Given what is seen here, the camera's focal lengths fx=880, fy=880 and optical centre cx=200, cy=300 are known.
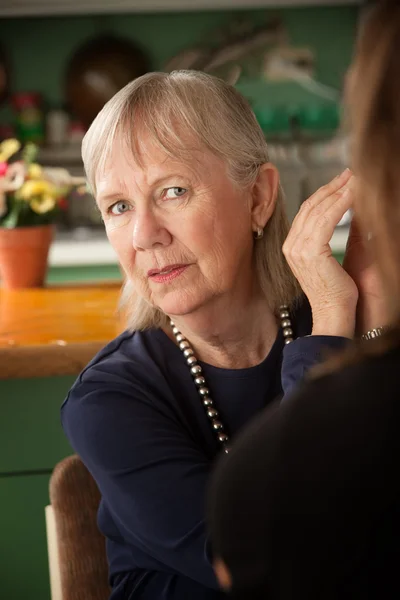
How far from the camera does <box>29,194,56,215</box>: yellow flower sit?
2.67 meters

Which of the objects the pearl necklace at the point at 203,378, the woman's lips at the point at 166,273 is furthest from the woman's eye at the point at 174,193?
the pearl necklace at the point at 203,378

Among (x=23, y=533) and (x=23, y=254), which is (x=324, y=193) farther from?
(x=23, y=254)

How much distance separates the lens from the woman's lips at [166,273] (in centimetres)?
136

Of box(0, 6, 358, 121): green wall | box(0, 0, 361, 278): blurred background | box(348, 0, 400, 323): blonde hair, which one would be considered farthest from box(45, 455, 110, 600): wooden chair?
box(0, 6, 358, 121): green wall

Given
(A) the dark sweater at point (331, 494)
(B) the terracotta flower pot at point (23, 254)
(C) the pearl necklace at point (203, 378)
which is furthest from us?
(B) the terracotta flower pot at point (23, 254)

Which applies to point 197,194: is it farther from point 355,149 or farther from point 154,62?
point 154,62

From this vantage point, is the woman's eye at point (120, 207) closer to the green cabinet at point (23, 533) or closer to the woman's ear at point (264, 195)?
the woman's ear at point (264, 195)

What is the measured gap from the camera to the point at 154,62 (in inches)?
210

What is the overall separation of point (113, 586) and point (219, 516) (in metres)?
0.80

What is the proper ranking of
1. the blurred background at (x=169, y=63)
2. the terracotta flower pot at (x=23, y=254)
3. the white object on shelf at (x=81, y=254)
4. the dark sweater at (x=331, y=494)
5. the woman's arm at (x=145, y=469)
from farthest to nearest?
the blurred background at (x=169, y=63) < the white object on shelf at (x=81, y=254) < the terracotta flower pot at (x=23, y=254) < the woman's arm at (x=145, y=469) < the dark sweater at (x=331, y=494)

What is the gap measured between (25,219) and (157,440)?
1.56 m

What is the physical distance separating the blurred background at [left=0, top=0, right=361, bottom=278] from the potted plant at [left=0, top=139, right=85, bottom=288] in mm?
2411

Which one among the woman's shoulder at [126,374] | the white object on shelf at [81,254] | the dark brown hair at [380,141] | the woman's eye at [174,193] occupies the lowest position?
the white object on shelf at [81,254]

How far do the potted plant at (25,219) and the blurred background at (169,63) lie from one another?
241 cm
